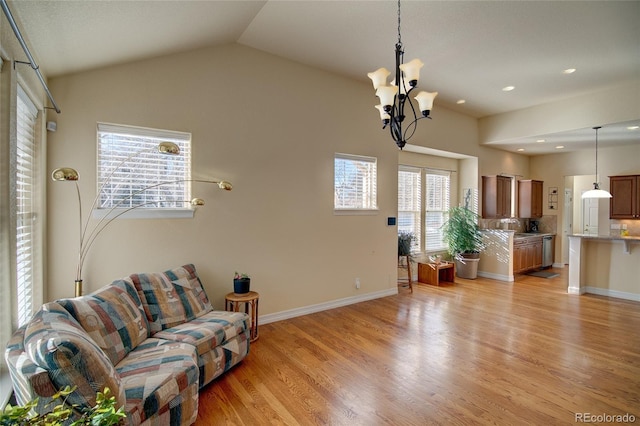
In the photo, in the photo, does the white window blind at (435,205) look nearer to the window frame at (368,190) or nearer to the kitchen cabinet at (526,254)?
the kitchen cabinet at (526,254)

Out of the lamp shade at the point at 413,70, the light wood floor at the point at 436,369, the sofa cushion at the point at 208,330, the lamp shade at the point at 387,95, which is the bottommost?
the light wood floor at the point at 436,369

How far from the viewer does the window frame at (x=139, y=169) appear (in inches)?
117

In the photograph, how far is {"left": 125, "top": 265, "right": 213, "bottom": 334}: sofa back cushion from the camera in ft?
8.80

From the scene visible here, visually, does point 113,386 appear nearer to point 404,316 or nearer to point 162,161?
point 162,161

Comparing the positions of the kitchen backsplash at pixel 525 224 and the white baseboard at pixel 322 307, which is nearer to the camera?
the white baseboard at pixel 322 307

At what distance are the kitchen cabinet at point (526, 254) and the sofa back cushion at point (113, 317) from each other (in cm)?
681

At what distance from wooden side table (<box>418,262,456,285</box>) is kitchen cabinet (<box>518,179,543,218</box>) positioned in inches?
111

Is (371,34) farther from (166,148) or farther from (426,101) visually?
(166,148)

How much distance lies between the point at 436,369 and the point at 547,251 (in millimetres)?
6592

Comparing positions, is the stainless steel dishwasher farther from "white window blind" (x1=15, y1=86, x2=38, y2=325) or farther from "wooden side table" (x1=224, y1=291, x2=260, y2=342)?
"white window blind" (x1=15, y1=86, x2=38, y2=325)

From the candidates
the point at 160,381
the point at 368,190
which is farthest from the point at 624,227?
the point at 160,381

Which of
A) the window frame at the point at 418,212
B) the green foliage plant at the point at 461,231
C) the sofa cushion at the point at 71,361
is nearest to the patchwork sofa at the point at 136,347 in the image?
the sofa cushion at the point at 71,361

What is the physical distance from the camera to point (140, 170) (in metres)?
3.16

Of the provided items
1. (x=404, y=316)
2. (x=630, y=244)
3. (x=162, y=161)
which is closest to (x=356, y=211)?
(x=404, y=316)
